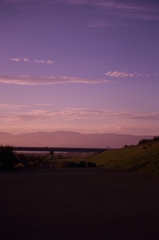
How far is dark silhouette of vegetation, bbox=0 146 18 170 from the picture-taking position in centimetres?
4122

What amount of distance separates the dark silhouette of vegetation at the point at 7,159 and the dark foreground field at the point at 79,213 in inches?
857

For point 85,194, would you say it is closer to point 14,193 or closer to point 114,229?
point 14,193

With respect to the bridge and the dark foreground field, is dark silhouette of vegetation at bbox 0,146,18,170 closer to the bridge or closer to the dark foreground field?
the dark foreground field

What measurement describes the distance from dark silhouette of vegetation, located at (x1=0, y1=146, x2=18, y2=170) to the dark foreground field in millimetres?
21757

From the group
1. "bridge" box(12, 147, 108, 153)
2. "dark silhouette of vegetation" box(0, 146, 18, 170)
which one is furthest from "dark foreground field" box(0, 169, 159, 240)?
"bridge" box(12, 147, 108, 153)

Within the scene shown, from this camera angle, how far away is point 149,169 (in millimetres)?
31469

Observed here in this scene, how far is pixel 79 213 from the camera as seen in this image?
1288 centimetres

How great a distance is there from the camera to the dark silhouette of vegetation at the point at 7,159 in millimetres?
41225

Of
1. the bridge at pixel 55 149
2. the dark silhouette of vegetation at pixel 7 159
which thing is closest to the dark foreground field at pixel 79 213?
the dark silhouette of vegetation at pixel 7 159

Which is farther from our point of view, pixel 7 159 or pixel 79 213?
pixel 7 159

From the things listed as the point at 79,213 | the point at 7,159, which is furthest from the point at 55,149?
the point at 79,213

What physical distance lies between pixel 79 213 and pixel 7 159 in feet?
98.0

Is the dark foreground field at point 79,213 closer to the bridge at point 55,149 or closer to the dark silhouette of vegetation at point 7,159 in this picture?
the dark silhouette of vegetation at point 7,159

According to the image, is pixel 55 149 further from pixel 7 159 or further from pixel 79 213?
pixel 79 213
